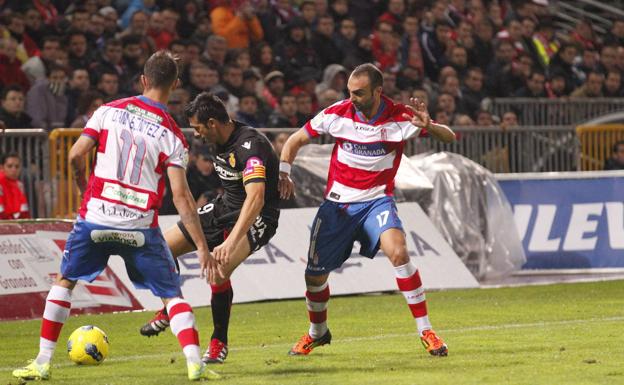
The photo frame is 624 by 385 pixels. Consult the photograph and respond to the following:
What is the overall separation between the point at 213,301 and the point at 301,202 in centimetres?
744

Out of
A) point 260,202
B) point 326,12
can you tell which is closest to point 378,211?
point 260,202

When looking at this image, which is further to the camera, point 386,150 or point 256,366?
point 386,150

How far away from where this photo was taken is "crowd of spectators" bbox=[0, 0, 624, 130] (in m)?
18.5

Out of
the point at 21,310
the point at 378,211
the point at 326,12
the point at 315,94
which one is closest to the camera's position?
the point at 378,211

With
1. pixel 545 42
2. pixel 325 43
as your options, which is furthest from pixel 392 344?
pixel 545 42

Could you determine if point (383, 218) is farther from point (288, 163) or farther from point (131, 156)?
point (131, 156)

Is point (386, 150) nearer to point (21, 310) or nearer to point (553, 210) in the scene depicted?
point (21, 310)

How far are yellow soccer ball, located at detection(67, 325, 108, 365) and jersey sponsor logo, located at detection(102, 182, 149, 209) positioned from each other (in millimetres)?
1611

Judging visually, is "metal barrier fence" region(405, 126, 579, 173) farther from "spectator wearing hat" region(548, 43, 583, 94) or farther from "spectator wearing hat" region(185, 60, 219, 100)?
"spectator wearing hat" region(548, 43, 583, 94)

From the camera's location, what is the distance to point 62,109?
17844 mm

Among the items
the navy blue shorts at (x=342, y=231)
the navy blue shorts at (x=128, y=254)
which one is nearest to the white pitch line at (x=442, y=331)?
the navy blue shorts at (x=342, y=231)

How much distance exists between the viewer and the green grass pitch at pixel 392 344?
952cm

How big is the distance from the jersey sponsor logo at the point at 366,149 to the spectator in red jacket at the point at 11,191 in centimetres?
567

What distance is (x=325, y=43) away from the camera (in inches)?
915
